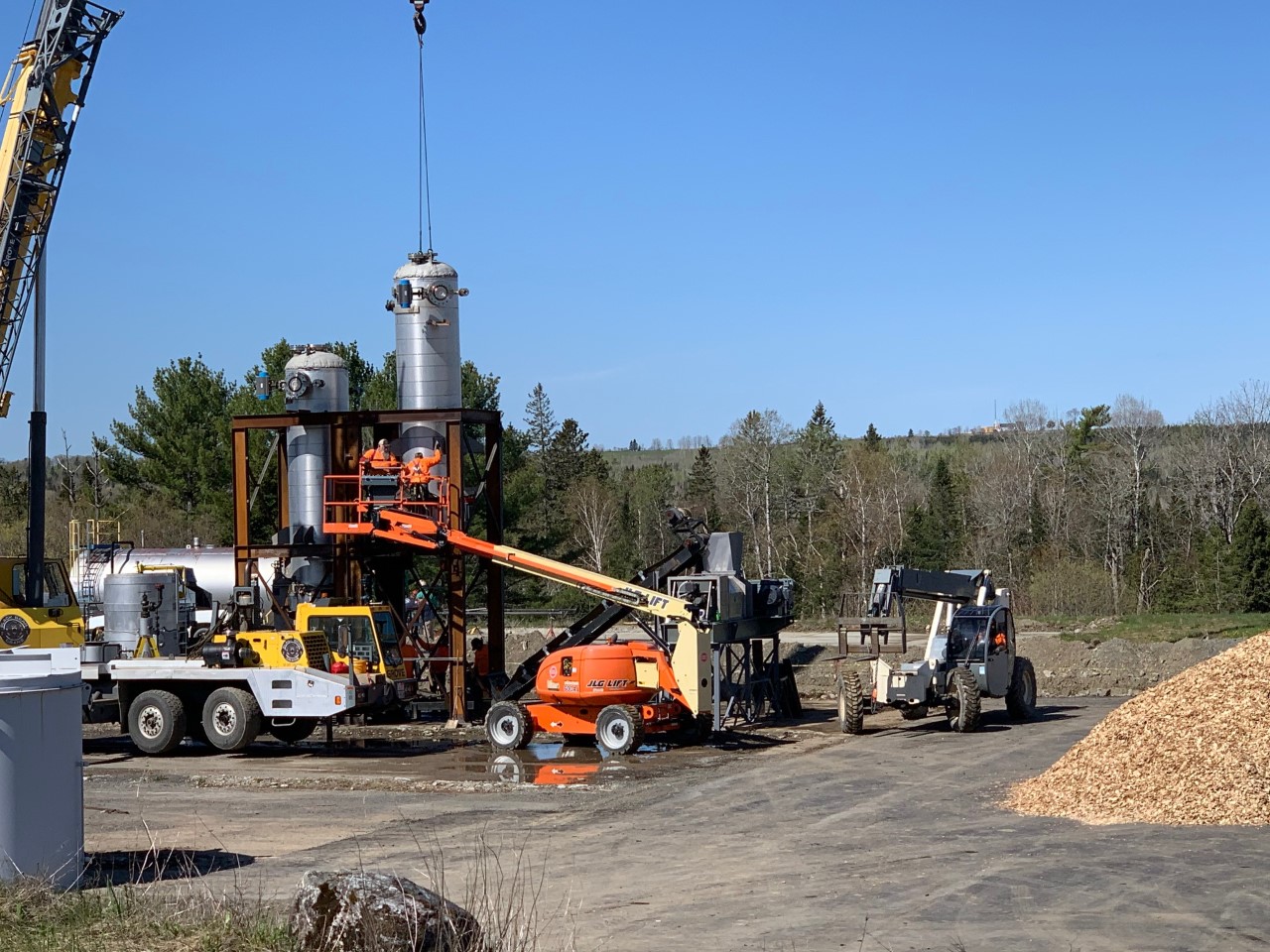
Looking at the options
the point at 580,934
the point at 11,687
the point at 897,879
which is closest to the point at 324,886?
the point at 580,934

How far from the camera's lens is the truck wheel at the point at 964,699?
24.2 m

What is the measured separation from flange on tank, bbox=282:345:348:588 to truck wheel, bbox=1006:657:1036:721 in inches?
512

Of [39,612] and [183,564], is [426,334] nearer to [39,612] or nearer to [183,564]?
[183,564]

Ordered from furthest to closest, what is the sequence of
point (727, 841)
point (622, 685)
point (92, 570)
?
1. point (92, 570)
2. point (622, 685)
3. point (727, 841)

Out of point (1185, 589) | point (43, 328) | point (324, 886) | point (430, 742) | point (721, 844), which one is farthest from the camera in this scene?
point (1185, 589)

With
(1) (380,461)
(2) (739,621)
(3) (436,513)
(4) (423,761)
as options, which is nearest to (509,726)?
(4) (423,761)

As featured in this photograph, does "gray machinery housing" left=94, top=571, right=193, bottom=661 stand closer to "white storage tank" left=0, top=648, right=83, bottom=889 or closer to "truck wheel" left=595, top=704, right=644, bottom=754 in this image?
"truck wheel" left=595, top=704, right=644, bottom=754

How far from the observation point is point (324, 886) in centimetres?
980

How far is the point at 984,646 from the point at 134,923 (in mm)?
17093

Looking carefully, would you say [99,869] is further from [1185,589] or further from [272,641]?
[1185,589]

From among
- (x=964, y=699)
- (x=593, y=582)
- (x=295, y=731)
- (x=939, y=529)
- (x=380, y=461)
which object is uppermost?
(x=380, y=461)

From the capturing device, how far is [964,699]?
79.4 ft

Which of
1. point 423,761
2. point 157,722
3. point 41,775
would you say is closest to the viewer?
point 41,775

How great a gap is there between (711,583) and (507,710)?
4.08 m
